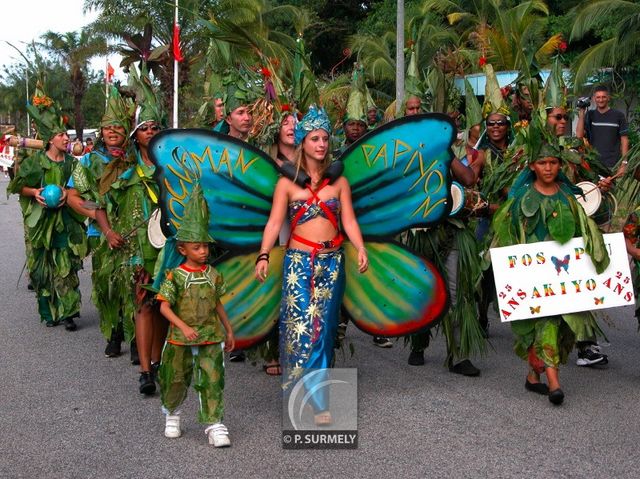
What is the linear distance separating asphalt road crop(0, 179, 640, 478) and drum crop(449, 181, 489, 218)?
1.16 m

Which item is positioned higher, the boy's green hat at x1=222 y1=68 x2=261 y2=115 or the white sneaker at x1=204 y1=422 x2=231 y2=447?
the boy's green hat at x1=222 y1=68 x2=261 y2=115

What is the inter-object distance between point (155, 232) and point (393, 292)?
1.64m

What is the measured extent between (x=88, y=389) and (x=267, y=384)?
3.99 ft

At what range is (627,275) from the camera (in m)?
6.04

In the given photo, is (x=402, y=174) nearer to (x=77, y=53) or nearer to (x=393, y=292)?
(x=393, y=292)

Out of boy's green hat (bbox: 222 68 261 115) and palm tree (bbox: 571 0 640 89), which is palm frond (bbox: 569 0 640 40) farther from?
boy's green hat (bbox: 222 68 261 115)

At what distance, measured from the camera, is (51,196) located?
29.1 ft

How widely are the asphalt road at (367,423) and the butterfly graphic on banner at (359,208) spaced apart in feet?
1.91

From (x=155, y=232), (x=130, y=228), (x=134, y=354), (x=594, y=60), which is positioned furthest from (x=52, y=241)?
(x=594, y=60)

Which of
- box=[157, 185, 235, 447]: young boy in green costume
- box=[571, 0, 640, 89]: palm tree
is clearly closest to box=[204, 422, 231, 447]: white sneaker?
box=[157, 185, 235, 447]: young boy in green costume

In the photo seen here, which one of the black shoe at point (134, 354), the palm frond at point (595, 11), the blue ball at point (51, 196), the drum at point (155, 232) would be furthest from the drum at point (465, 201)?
the palm frond at point (595, 11)

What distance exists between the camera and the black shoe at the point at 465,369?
6730 mm

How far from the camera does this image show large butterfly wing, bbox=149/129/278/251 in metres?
5.73

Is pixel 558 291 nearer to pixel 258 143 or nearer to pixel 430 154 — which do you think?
pixel 430 154
